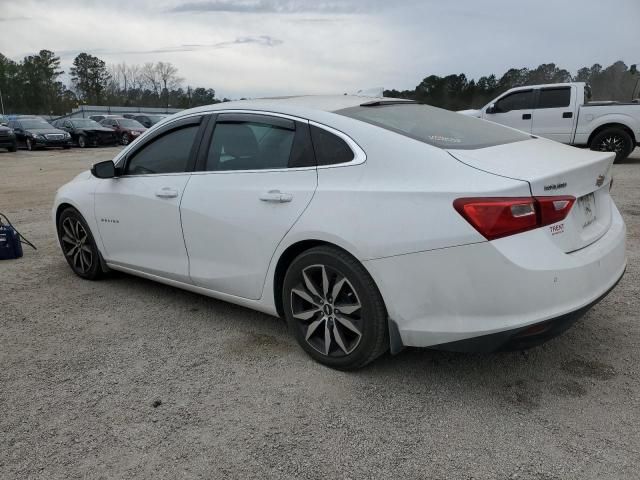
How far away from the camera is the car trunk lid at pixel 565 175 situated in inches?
103

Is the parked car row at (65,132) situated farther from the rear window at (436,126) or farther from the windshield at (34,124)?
the rear window at (436,126)

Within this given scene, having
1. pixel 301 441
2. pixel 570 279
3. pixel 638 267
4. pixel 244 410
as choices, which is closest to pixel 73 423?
pixel 244 410

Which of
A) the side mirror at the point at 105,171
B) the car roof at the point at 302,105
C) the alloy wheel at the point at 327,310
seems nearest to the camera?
the alloy wheel at the point at 327,310

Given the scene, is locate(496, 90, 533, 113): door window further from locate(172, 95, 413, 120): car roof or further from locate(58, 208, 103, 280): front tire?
locate(58, 208, 103, 280): front tire

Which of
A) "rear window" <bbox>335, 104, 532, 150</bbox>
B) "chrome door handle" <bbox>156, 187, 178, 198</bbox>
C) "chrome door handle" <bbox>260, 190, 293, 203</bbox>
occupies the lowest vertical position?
"chrome door handle" <bbox>156, 187, 178, 198</bbox>

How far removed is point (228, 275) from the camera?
360 centimetres

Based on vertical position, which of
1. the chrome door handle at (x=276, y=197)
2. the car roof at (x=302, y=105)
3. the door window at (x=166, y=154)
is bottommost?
the chrome door handle at (x=276, y=197)

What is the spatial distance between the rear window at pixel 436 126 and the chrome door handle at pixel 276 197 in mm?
605

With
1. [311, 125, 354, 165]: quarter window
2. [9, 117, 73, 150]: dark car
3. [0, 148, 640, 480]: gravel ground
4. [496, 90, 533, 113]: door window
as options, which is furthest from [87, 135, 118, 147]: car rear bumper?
[311, 125, 354, 165]: quarter window

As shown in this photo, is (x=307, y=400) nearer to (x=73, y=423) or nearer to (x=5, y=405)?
(x=73, y=423)

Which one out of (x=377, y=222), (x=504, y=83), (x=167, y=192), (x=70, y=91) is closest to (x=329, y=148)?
(x=377, y=222)

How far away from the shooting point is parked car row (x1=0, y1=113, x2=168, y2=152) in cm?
2420

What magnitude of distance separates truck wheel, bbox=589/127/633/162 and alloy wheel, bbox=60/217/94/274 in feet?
39.2

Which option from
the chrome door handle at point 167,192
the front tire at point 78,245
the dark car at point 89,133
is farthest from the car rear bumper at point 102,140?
the chrome door handle at point 167,192
